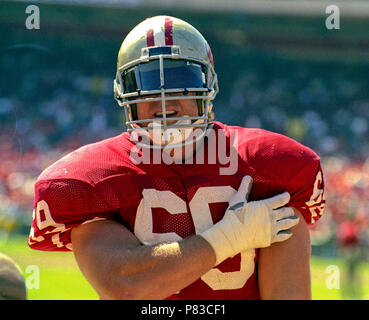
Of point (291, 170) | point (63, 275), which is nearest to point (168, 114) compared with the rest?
point (291, 170)

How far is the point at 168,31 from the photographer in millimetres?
1975

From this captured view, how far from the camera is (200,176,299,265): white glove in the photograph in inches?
67.7

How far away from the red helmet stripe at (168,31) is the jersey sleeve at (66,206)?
51 centimetres

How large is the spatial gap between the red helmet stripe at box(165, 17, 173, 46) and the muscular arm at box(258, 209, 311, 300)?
68 centimetres

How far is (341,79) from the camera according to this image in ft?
52.0

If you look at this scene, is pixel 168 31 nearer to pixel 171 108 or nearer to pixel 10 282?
pixel 171 108

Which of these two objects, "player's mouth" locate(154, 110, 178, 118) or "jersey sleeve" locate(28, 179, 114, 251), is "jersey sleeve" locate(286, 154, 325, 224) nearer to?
"player's mouth" locate(154, 110, 178, 118)

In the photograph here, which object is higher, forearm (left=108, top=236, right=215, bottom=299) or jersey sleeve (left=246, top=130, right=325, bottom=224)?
jersey sleeve (left=246, top=130, right=325, bottom=224)

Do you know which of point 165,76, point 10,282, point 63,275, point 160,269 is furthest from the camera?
point 63,275

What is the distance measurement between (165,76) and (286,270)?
26.3 inches

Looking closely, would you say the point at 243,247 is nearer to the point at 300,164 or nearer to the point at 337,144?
the point at 300,164

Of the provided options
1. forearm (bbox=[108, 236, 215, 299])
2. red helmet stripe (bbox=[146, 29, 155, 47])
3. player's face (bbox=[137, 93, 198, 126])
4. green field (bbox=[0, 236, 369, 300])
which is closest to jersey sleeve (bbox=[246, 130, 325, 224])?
player's face (bbox=[137, 93, 198, 126])
